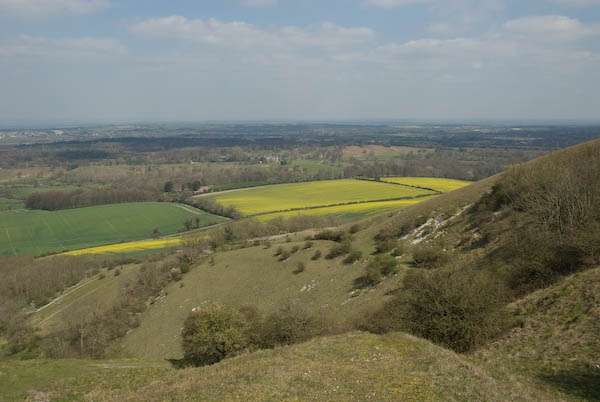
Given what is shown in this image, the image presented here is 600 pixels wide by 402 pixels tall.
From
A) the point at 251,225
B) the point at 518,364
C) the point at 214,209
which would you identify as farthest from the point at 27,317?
the point at 518,364

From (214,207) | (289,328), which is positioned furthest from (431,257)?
(214,207)

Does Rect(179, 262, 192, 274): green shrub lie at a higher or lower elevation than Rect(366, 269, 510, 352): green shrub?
lower

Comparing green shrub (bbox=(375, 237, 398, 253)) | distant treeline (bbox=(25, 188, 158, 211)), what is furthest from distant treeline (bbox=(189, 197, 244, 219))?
green shrub (bbox=(375, 237, 398, 253))

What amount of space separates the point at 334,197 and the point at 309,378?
94.8 meters

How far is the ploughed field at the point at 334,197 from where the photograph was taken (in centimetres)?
9123

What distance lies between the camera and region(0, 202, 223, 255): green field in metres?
83.9

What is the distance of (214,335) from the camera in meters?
23.6

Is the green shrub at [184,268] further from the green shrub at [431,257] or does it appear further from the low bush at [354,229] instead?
the green shrub at [431,257]

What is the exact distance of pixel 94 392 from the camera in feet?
60.3

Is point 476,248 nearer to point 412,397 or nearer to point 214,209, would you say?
point 412,397

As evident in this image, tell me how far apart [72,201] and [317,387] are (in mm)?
130707

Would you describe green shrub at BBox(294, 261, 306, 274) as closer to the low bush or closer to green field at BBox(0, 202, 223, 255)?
the low bush

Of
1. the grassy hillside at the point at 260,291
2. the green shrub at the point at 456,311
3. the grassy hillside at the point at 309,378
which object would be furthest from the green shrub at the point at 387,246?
the grassy hillside at the point at 309,378

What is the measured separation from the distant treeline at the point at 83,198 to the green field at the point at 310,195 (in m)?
29.3
